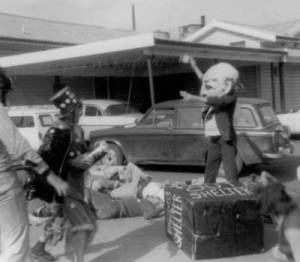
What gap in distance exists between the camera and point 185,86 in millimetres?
24328

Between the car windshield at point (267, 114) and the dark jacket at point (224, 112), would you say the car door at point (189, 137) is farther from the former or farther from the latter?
the dark jacket at point (224, 112)

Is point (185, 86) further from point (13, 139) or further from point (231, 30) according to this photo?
point (13, 139)

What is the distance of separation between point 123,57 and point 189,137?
6770 mm

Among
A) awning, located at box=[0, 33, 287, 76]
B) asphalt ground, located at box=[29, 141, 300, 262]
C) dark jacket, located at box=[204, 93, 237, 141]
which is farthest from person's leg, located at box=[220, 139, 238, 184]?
awning, located at box=[0, 33, 287, 76]

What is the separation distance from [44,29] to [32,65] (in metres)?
8.20

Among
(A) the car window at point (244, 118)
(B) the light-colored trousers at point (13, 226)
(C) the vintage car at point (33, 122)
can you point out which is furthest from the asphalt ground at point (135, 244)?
(C) the vintage car at point (33, 122)

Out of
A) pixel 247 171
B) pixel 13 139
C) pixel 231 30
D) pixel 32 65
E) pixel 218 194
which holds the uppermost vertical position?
pixel 231 30

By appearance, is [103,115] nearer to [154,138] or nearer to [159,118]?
[159,118]

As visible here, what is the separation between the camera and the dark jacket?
21.2 feet

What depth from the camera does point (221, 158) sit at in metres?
6.73

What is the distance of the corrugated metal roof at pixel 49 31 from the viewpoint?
23028mm

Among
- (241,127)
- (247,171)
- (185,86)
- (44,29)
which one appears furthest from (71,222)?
(44,29)

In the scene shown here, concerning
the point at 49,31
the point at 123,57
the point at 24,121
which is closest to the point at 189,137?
the point at 24,121

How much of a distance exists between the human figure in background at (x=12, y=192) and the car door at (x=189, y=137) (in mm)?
7291
